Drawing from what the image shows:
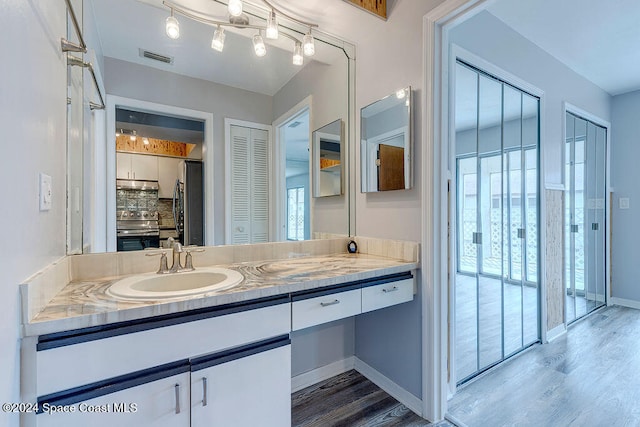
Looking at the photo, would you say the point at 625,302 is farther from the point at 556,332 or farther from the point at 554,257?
the point at 554,257

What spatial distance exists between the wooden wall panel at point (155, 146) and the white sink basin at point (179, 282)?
0.64 m

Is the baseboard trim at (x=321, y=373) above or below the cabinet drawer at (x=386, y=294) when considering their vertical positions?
below

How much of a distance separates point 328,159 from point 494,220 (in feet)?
4.43

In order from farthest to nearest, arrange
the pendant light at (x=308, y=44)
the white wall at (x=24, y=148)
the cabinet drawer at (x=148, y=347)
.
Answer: the pendant light at (x=308, y=44)
the cabinet drawer at (x=148, y=347)
the white wall at (x=24, y=148)

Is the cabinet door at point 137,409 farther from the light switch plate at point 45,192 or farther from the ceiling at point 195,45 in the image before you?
→ the ceiling at point 195,45

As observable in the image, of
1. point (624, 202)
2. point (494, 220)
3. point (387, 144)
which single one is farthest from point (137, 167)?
point (624, 202)

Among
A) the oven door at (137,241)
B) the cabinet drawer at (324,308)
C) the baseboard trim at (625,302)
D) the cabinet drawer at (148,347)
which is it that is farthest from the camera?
the baseboard trim at (625,302)

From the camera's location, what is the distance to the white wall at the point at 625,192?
3.33 meters

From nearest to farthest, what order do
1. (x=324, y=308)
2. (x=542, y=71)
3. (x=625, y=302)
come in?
(x=324, y=308) → (x=542, y=71) → (x=625, y=302)

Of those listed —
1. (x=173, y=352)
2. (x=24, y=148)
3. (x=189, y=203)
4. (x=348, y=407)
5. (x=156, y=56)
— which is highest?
(x=156, y=56)

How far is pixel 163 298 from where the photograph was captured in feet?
3.22

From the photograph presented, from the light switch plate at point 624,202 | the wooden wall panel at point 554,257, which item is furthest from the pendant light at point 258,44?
the light switch plate at point 624,202

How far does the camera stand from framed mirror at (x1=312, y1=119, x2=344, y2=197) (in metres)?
2.18

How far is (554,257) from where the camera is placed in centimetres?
258
